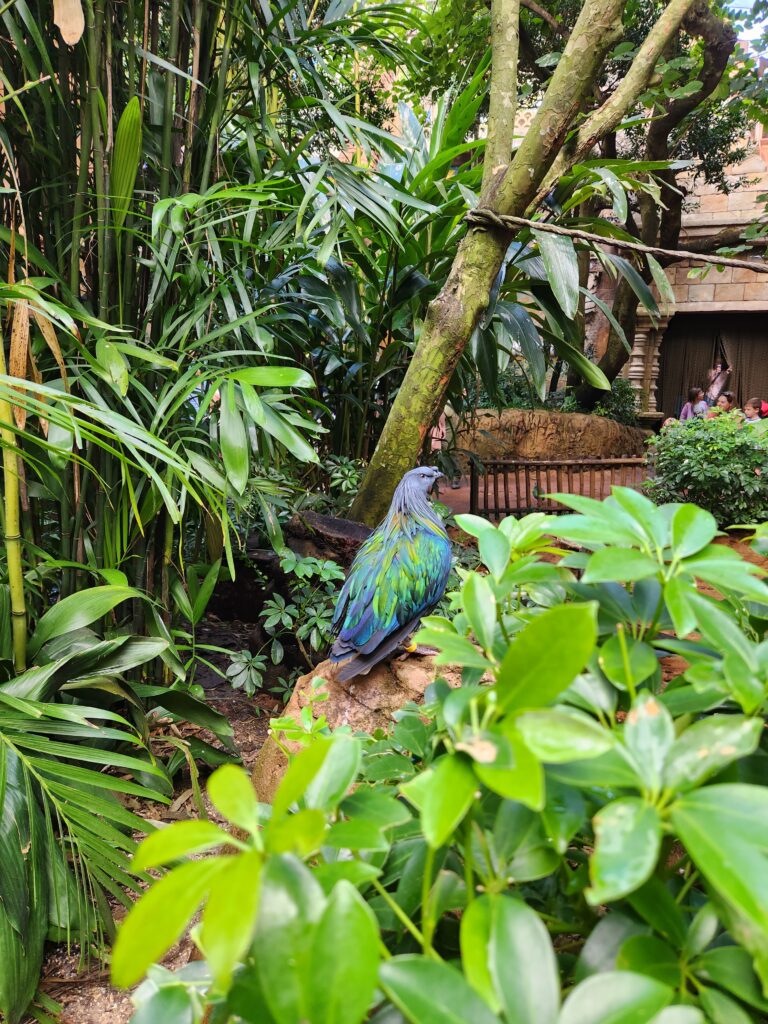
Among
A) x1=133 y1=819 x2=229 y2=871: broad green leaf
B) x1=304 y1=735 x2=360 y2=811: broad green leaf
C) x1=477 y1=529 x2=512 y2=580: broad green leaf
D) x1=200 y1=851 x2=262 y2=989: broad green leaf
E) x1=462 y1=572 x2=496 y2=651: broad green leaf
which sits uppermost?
x1=477 y1=529 x2=512 y2=580: broad green leaf

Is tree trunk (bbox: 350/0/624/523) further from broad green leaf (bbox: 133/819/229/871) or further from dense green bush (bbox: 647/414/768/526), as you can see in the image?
dense green bush (bbox: 647/414/768/526)

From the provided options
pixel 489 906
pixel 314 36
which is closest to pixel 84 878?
pixel 489 906

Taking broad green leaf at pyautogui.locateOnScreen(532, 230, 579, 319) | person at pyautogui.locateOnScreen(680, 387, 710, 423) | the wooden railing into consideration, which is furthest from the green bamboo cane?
person at pyautogui.locateOnScreen(680, 387, 710, 423)

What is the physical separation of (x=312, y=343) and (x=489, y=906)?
2613 millimetres

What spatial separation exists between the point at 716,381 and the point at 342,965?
1094cm

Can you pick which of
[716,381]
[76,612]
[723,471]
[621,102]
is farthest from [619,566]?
[716,381]

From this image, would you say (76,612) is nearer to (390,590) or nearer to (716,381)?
(390,590)

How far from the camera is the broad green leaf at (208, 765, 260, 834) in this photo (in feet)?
0.99

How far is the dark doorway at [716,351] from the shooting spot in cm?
987

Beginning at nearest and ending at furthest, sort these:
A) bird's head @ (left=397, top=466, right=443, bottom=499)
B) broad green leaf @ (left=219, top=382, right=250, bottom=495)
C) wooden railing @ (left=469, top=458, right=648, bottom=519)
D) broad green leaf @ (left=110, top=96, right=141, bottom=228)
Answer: broad green leaf @ (left=110, top=96, right=141, bottom=228), broad green leaf @ (left=219, top=382, right=250, bottom=495), bird's head @ (left=397, top=466, right=443, bottom=499), wooden railing @ (left=469, top=458, right=648, bottom=519)

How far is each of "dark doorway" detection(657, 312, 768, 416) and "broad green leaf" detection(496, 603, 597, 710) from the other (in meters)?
11.0

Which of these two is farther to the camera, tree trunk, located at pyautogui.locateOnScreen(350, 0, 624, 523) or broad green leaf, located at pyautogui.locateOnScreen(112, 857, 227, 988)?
tree trunk, located at pyautogui.locateOnScreen(350, 0, 624, 523)

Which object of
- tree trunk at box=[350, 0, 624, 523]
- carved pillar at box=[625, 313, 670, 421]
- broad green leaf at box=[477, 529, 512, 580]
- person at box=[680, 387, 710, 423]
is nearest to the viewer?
broad green leaf at box=[477, 529, 512, 580]

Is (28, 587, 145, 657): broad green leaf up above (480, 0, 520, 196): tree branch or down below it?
below
